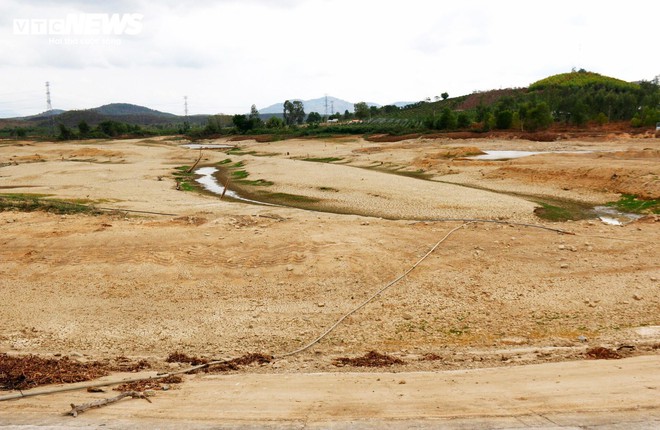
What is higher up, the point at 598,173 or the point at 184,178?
the point at 184,178

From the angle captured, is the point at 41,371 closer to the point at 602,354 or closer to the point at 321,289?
the point at 321,289

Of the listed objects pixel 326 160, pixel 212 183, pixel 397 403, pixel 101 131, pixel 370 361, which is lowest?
pixel 370 361

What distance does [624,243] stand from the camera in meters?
15.9

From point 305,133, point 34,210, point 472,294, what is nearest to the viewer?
point 472,294

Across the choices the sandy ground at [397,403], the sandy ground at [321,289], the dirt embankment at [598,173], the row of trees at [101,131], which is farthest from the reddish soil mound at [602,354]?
the row of trees at [101,131]

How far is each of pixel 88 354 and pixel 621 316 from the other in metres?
12.9

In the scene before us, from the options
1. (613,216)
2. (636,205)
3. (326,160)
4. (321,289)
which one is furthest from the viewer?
(326,160)

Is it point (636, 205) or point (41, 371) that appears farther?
point (636, 205)

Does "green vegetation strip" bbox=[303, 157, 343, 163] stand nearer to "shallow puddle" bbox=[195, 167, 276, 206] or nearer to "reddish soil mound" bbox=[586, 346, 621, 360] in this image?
"shallow puddle" bbox=[195, 167, 276, 206]

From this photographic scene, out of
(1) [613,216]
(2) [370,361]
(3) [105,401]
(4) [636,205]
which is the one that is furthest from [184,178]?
(3) [105,401]

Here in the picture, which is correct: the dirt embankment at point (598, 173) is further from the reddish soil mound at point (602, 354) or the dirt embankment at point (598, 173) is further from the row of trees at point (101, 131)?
the row of trees at point (101, 131)

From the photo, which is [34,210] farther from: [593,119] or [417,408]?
[593,119]

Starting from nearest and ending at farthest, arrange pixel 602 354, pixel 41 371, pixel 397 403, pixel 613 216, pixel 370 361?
pixel 397 403, pixel 41 371, pixel 602 354, pixel 370 361, pixel 613 216

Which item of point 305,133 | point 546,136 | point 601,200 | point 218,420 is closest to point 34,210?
point 218,420
